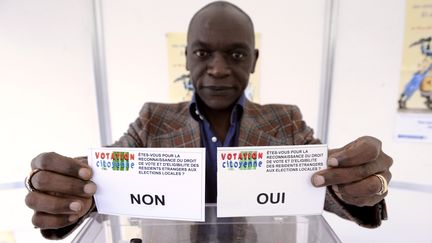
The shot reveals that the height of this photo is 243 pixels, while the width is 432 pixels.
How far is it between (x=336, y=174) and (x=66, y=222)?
50cm

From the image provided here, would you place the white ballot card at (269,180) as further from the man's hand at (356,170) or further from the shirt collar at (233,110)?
the shirt collar at (233,110)

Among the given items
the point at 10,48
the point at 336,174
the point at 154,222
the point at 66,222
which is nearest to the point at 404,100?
the point at 336,174

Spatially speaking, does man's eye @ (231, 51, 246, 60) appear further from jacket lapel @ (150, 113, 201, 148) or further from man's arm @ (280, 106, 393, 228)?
man's arm @ (280, 106, 393, 228)

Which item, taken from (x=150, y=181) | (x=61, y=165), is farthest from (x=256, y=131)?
(x=61, y=165)

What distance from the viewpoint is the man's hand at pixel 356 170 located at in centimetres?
42

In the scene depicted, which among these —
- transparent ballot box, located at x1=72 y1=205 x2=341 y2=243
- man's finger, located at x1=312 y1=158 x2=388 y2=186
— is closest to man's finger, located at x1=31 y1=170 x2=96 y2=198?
transparent ballot box, located at x1=72 y1=205 x2=341 y2=243

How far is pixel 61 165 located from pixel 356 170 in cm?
52

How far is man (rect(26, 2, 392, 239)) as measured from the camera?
419 mm

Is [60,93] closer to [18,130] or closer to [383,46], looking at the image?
[18,130]

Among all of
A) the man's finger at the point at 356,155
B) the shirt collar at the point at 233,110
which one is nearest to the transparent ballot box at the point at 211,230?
the man's finger at the point at 356,155

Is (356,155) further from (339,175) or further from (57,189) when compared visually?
(57,189)

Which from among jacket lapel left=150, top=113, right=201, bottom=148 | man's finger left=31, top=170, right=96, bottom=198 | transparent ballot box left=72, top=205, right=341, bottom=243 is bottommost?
transparent ballot box left=72, top=205, right=341, bottom=243

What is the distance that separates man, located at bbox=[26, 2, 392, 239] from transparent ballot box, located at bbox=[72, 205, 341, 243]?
0.06 m

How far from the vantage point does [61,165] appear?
410 millimetres
